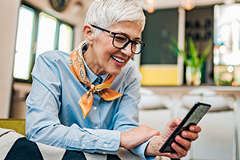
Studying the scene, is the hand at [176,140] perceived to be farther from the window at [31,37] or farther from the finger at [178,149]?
the window at [31,37]

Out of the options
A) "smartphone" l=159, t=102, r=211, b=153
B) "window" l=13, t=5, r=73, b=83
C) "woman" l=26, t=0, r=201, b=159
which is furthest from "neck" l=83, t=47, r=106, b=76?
"window" l=13, t=5, r=73, b=83

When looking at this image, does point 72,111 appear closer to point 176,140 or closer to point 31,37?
point 176,140

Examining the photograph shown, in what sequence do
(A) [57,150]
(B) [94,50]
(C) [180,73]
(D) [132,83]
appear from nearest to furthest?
(A) [57,150] < (B) [94,50] < (D) [132,83] < (C) [180,73]

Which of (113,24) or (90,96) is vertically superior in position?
(113,24)

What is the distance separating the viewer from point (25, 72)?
157 inches

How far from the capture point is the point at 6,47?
3.18 m

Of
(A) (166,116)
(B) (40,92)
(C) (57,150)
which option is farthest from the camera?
(A) (166,116)

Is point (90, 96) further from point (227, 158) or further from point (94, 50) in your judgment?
point (227, 158)

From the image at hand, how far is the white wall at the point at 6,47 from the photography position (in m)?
3.14

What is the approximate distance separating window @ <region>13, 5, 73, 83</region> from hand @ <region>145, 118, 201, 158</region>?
3.16 m

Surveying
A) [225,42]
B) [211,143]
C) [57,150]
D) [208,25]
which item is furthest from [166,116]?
[208,25]

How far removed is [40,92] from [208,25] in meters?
4.85

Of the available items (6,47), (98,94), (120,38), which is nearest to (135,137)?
(98,94)

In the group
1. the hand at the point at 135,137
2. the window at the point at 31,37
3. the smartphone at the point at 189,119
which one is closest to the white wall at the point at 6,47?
the window at the point at 31,37
